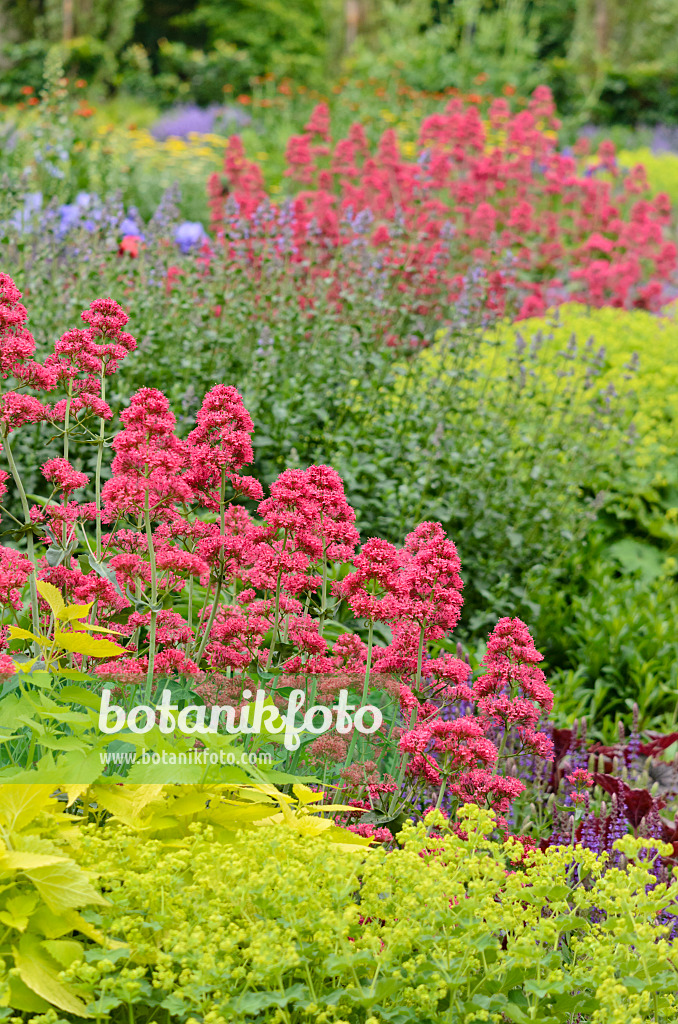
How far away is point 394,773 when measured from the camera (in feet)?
8.72

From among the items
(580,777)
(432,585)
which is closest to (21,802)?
(432,585)

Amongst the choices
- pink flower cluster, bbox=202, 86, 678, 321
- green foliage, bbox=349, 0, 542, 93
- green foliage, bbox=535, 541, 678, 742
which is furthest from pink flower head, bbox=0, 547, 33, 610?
green foliage, bbox=349, 0, 542, 93

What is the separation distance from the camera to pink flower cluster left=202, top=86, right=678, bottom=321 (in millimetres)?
5309

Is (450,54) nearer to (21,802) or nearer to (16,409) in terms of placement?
(16,409)

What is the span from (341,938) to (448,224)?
15.7 feet

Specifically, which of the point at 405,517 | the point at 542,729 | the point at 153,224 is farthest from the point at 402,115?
the point at 542,729

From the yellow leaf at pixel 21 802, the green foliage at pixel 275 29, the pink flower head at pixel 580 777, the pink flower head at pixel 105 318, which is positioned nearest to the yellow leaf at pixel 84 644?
the yellow leaf at pixel 21 802

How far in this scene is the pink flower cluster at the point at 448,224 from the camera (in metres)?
5.31

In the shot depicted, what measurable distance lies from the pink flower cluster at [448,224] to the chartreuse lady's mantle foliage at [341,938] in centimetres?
361

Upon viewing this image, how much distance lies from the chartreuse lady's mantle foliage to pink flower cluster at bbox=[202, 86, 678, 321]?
11.8ft

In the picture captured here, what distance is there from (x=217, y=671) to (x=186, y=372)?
218cm

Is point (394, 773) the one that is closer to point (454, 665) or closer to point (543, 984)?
point (454, 665)

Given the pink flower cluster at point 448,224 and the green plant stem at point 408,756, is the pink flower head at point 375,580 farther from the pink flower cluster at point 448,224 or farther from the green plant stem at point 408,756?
the pink flower cluster at point 448,224

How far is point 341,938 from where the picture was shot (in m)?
1.62
